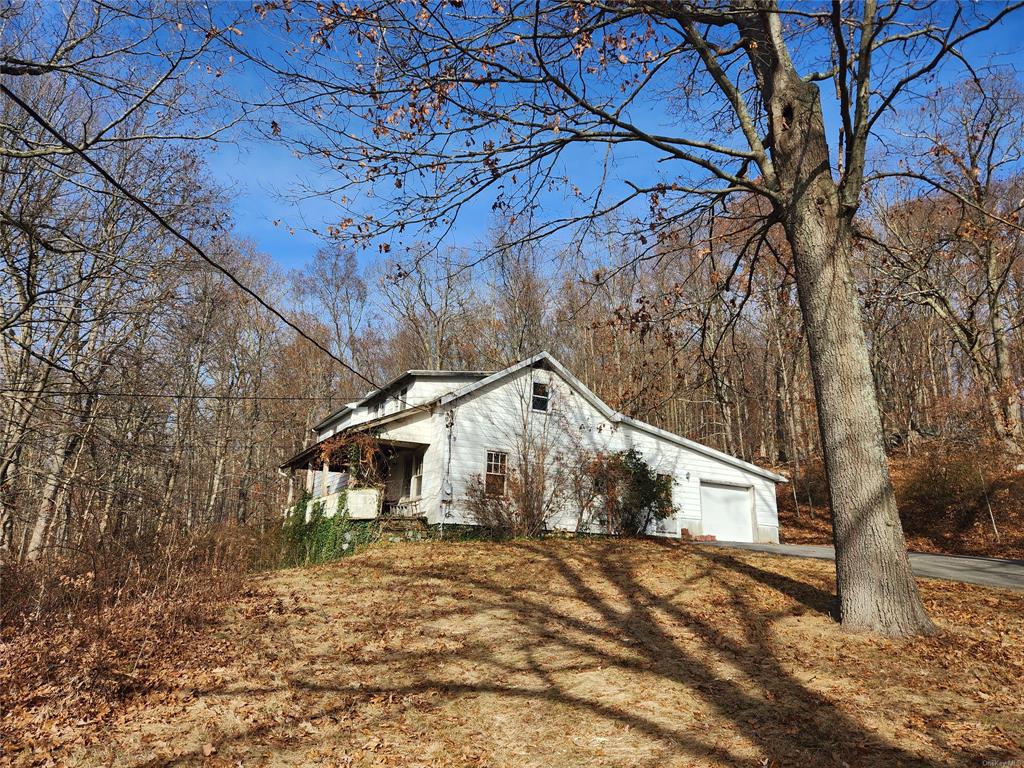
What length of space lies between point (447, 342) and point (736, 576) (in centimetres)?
2377

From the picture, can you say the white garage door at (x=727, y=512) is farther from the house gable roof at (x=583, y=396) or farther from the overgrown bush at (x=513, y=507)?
the overgrown bush at (x=513, y=507)

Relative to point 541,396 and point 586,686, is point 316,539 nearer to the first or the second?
point 541,396

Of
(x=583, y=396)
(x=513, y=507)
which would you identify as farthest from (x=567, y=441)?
(x=513, y=507)

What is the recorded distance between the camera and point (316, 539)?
13.4 m

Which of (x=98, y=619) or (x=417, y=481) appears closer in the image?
(x=98, y=619)

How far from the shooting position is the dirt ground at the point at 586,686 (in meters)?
4.73

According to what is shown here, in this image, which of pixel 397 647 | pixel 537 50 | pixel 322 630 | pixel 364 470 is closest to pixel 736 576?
pixel 397 647

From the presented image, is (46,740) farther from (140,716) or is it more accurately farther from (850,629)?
(850,629)

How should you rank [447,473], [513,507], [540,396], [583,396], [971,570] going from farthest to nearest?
[583,396] → [540,396] → [447,473] → [513,507] → [971,570]

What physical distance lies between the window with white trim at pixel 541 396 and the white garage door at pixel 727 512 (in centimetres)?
642

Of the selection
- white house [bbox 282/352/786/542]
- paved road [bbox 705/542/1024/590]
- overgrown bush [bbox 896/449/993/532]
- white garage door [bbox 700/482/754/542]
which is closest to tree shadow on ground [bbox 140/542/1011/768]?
paved road [bbox 705/542/1024/590]

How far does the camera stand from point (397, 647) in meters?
7.56

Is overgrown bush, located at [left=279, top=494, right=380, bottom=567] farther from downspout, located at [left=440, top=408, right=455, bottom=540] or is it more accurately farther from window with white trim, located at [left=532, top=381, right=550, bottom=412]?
window with white trim, located at [left=532, top=381, right=550, bottom=412]

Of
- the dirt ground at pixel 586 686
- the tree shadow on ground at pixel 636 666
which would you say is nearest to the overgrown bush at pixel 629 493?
the tree shadow on ground at pixel 636 666
